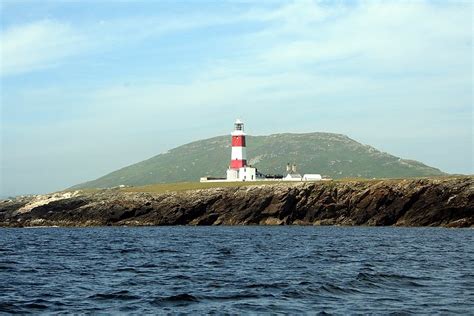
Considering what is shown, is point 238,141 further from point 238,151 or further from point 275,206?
point 275,206

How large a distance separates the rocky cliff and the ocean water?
41.0m

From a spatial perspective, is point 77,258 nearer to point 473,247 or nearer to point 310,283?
point 310,283

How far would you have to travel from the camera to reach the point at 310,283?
1379 inches

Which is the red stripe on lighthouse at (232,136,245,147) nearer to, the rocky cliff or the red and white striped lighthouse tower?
the red and white striped lighthouse tower

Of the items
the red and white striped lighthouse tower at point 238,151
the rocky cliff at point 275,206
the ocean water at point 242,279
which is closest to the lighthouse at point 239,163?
the red and white striped lighthouse tower at point 238,151

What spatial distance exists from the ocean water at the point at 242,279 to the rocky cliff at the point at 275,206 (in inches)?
1612

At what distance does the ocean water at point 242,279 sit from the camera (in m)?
28.8

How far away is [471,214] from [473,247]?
140ft

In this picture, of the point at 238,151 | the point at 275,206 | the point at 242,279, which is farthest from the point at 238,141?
the point at 242,279

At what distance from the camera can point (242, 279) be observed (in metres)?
36.9

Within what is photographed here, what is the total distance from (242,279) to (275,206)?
7494 cm

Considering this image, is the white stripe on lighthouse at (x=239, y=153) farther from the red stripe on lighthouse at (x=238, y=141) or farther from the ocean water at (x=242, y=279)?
the ocean water at (x=242, y=279)

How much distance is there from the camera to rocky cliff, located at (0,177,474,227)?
100m

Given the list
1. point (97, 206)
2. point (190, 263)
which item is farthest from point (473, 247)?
point (97, 206)
